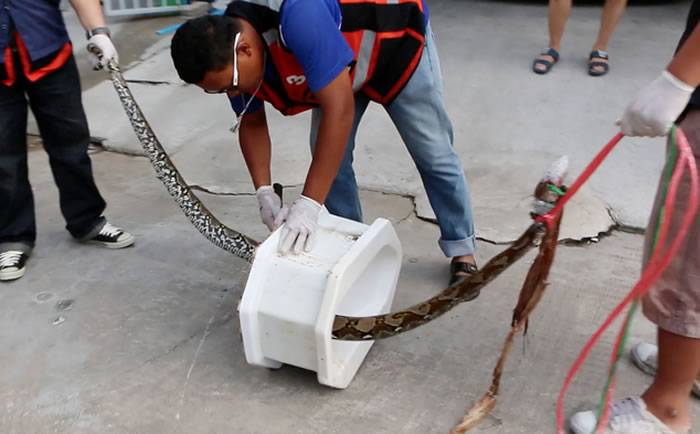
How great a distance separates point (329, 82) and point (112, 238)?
1517 millimetres

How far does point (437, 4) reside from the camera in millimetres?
6348

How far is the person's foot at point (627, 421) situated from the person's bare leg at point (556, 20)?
120 inches

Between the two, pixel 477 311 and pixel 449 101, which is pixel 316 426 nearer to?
pixel 477 311

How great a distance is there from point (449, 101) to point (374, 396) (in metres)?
2.55

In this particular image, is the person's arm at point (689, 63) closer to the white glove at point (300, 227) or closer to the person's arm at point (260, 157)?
the white glove at point (300, 227)

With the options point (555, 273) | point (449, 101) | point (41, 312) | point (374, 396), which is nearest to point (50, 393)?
point (41, 312)

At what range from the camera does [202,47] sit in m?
2.03

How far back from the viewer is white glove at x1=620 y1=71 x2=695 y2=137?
170 centimetres

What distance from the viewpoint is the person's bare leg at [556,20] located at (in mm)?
4684

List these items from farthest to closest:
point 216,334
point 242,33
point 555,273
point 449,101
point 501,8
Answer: point 501,8, point 449,101, point 555,273, point 216,334, point 242,33

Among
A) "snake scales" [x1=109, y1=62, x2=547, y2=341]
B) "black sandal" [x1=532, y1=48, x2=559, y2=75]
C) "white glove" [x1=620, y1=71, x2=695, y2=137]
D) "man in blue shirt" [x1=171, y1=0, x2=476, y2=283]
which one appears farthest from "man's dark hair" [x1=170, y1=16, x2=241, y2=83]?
"black sandal" [x1=532, y1=48, x2=559, y2=75]

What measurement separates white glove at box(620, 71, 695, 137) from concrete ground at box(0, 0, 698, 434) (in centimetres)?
91

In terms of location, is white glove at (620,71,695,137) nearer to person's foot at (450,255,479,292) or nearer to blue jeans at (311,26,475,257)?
blue jeans at (311,26,475,257)

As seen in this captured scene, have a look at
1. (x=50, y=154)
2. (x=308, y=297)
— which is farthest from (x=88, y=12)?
(x=308, y=297)
